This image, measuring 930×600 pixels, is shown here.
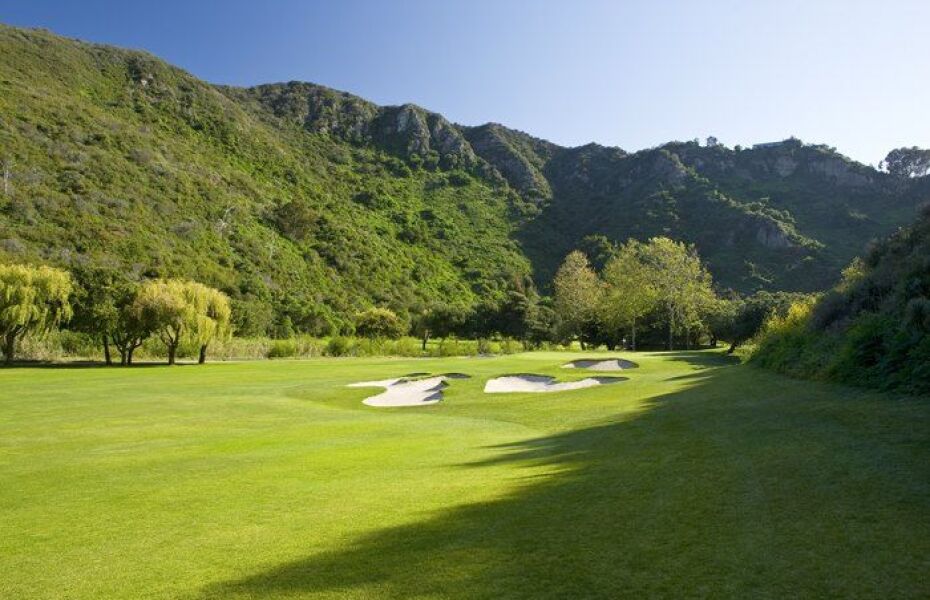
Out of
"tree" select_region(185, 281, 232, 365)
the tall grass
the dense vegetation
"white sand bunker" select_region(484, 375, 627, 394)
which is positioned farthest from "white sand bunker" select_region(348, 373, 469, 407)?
the tall grass

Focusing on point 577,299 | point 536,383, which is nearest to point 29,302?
point 536,383

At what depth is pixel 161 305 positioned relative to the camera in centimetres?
4106

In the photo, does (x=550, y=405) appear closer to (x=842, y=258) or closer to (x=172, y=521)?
(x=172, y=521)

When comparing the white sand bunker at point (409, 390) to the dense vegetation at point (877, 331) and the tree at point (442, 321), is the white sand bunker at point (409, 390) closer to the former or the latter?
the dense vegetation at point (877, 331)

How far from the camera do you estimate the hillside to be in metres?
69.7

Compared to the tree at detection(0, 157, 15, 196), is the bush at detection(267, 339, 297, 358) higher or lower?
lower

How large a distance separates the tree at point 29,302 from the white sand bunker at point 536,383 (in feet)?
106

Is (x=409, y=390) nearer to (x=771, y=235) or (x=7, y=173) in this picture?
(x=7, y=173)

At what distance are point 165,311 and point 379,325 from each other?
977 inches

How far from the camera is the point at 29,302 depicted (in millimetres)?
39312

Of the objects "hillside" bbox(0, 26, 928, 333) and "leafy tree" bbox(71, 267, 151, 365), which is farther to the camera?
"hillside" bbox(0, 26, 928, 333)

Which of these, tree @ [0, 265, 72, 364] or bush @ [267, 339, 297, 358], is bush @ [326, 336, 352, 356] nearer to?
bush @ [267, 339, 297, 358]

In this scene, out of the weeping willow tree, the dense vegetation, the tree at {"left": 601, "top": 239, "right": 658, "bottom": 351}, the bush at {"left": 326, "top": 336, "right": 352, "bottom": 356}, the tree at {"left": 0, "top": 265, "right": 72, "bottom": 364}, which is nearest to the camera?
the dense vegetation

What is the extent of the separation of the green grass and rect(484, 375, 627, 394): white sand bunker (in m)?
11.2
